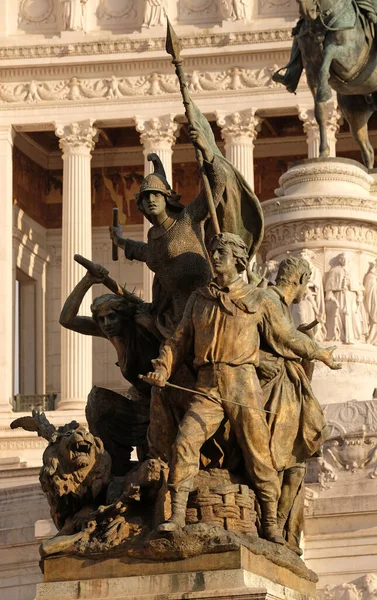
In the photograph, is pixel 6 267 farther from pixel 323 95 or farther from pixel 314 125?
pixel 323 95

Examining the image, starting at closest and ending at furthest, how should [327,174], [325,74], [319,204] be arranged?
[319,204], [327,174], [325,74]

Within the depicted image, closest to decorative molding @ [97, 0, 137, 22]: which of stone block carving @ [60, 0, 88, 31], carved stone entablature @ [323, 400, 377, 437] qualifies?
stone block carving @ [60, 0, 88, 31]

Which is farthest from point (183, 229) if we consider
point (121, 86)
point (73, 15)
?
point (73, 15)

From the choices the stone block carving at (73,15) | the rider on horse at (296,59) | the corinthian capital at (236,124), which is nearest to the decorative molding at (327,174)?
the rider on horse at (296,59)

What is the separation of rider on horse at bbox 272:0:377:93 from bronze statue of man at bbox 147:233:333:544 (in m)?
17.5

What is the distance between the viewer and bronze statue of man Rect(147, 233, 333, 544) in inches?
613

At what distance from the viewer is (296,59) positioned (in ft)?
112

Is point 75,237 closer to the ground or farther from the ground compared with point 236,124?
closer to the ground

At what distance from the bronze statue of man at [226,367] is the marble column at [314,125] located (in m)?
56.7

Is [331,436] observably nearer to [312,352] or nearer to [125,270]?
[312,352]

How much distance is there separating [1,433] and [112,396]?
49.2 m

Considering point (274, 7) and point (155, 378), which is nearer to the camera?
point (155, 378)

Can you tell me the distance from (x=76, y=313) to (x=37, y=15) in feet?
202

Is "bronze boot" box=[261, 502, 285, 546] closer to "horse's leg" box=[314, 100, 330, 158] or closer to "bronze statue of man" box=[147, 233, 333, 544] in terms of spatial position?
"bronze statue of man" box=[147, 233, 333, 544]
